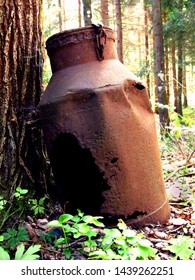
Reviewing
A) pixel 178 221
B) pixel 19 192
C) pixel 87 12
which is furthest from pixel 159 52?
pixel 19 192

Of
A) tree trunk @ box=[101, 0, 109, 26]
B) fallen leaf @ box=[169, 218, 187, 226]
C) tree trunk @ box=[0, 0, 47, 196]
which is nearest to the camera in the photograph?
fallen leaf @ box=[169, 218, 187, 226]

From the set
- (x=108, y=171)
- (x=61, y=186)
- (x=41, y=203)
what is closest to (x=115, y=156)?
(x=108, y=171)

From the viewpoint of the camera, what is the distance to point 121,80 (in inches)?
92.7

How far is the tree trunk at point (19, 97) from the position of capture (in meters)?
2.71

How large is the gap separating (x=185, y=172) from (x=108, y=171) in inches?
72.9

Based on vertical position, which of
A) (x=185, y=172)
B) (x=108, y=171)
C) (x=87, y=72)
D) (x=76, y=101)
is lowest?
(x=185, y=172)

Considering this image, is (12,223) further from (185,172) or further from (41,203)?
(185,172)

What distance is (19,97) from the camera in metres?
2.76

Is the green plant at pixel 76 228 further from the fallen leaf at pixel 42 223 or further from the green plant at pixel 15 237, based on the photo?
the fallen leaf at pixel 42 223

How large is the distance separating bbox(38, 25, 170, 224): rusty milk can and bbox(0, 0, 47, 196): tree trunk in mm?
367

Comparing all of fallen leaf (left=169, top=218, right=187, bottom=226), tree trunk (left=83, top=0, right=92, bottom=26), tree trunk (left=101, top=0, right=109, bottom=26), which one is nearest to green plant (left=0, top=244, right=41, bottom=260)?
fallen leaf (left=169, top=218, right=187, bottom=226)

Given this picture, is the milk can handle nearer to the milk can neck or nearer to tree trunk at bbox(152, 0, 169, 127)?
the milk can neck

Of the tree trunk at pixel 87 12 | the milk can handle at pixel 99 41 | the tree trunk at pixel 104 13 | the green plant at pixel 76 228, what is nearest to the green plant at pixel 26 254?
the green plant at pixel 76 228

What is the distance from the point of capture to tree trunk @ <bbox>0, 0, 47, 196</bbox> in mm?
2709
